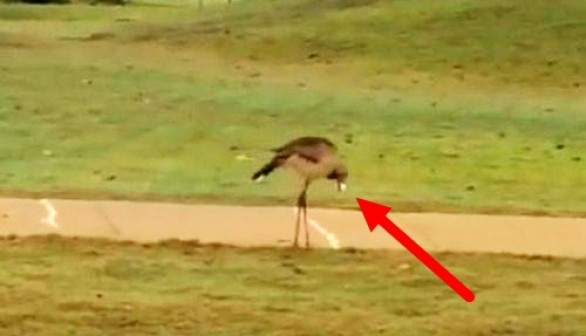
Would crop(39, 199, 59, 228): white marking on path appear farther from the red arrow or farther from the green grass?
the red arrow

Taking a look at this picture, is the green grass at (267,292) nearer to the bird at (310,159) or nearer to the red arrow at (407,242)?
the red arrow at (407,242)

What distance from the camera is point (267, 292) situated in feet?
27.2

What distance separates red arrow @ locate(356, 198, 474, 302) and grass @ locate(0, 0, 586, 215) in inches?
22.9

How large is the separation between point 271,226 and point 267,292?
228 centimetres

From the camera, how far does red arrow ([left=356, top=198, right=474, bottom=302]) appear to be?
8477 millimetres

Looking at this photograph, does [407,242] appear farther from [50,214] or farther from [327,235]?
[50,214]

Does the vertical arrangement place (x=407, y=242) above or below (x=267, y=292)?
below

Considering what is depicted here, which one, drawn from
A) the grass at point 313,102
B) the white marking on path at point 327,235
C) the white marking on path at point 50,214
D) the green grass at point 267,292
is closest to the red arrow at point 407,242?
the green grass at point 267,292

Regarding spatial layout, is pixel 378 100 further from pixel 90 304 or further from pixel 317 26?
pixel 90 304

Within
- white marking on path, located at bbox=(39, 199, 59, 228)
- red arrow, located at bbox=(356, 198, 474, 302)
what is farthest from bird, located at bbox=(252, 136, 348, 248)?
white marking on path, located at bbox=(39, 199, 59, 228)

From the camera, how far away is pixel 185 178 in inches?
524

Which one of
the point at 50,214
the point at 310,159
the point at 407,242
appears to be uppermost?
the point at 310,159

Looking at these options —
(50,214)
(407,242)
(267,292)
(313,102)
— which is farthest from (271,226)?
(313,102)

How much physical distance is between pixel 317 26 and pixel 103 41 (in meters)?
4.06
